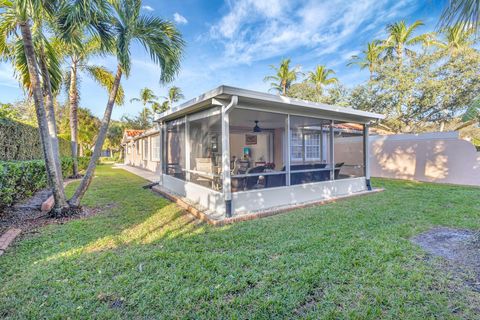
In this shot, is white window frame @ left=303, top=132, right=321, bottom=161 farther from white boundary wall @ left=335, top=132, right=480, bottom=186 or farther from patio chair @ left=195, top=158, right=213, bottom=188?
patio chair @ left=195, top=158, right=213, bottom=188

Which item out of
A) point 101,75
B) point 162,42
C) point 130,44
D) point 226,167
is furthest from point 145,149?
point 226,167

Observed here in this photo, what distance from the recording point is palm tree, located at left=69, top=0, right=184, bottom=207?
560 cm

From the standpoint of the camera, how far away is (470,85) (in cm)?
1444

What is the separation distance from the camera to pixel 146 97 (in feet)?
111

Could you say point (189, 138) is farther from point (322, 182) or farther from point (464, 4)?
point (464, 4)

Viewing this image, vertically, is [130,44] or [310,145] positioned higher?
[130,44]

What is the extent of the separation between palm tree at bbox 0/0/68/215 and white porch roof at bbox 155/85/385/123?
→ 10.2ft

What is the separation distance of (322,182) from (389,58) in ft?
58.7

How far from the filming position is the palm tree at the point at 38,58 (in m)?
4.72

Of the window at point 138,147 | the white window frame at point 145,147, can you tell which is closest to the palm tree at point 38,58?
the white window frame at point 145,147

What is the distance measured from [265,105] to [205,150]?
11.5ft

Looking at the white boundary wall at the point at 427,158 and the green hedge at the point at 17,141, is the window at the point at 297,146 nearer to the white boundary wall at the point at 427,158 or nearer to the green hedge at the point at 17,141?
the white boundary wall at the point at 427,158

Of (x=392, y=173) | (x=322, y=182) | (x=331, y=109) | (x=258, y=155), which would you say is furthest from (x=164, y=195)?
(x=392, y=173)

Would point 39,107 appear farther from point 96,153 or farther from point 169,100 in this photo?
point 169,100
